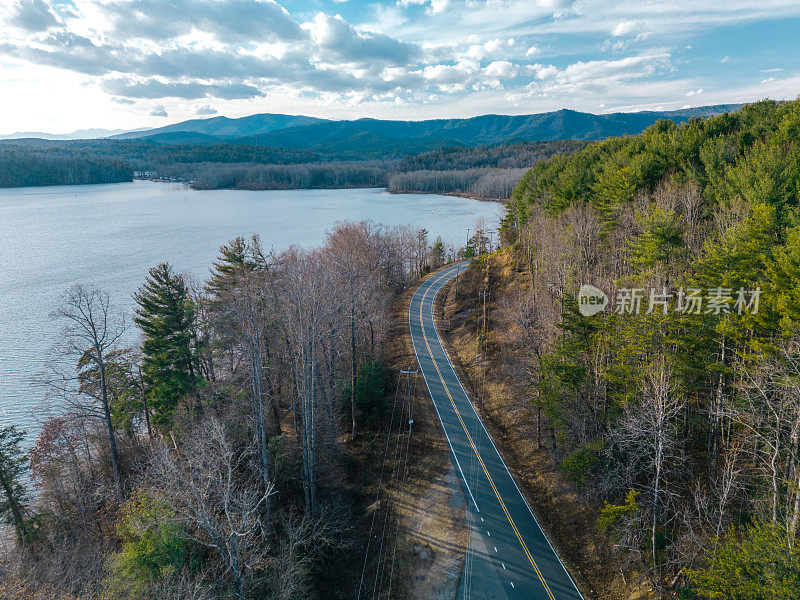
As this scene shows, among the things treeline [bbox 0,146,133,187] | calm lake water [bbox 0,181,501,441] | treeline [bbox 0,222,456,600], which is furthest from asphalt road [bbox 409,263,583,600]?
treeline [bbox 0,146,133,187]

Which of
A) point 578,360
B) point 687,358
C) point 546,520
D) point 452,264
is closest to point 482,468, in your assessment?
point 546,520

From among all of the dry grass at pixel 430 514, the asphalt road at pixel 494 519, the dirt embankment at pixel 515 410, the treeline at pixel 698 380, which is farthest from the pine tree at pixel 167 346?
the treeline at pixel 698 380

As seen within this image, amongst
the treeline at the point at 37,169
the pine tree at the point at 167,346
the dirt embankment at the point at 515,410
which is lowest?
the dirt embankment at the point at 515,410

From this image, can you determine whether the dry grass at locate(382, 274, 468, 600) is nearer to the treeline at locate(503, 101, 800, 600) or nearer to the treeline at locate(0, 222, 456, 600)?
the treeline at locate(0, 222, 456, 600)

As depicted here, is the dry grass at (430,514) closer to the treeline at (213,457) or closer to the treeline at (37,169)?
the treeline at (213,457)

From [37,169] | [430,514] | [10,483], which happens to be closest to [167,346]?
[10,483]

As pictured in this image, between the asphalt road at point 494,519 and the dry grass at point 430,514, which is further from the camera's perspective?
the dry grass at point 430,514
